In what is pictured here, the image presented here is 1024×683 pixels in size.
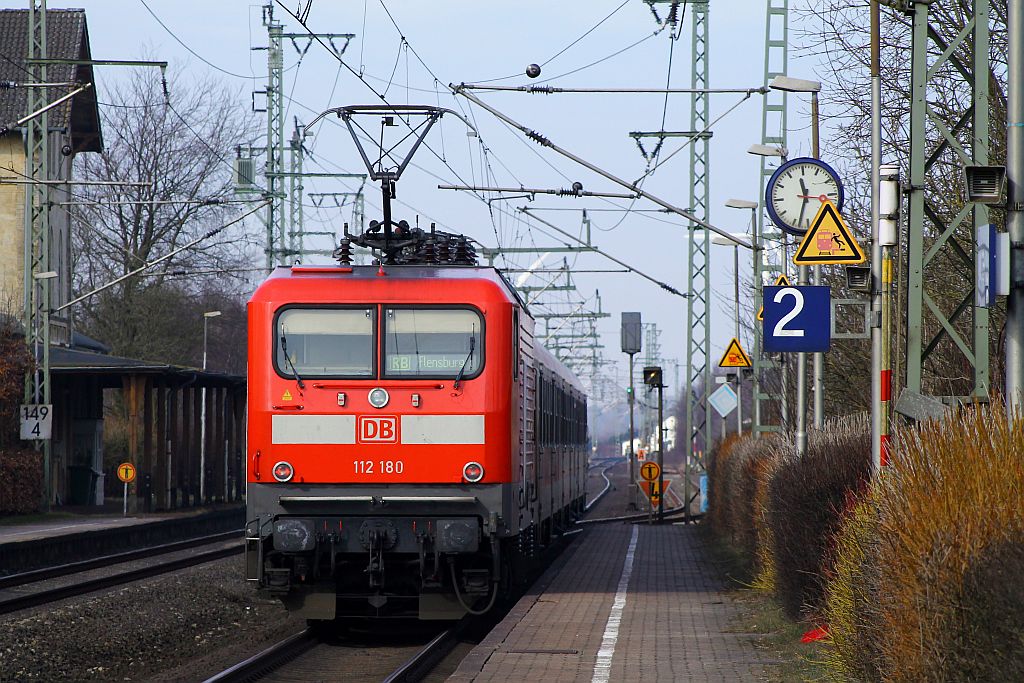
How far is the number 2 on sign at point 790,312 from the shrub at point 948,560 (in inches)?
188

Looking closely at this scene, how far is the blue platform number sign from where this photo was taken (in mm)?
12586

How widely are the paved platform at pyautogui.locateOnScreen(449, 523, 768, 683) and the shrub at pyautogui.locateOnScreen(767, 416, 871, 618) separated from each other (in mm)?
614

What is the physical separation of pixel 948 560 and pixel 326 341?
760 cm

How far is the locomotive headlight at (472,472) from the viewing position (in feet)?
41.4

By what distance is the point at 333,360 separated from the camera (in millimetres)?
12898

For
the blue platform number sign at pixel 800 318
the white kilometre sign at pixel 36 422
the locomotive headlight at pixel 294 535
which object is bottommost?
the locomotive headlight at pixel 294 535

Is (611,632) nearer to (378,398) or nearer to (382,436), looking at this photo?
(382,436)

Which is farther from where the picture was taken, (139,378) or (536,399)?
(139,378)

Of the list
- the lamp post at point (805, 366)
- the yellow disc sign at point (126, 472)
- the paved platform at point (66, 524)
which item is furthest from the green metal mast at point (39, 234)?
the lamp post at point (805, 366)

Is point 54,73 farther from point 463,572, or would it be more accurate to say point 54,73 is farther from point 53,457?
point 463,572

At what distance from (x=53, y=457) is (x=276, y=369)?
26.7 meters

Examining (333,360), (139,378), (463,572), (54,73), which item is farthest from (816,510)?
(54,73)

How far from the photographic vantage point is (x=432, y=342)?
12.9m

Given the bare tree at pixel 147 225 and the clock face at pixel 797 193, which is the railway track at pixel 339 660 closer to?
the clock face at pixel 797 193
